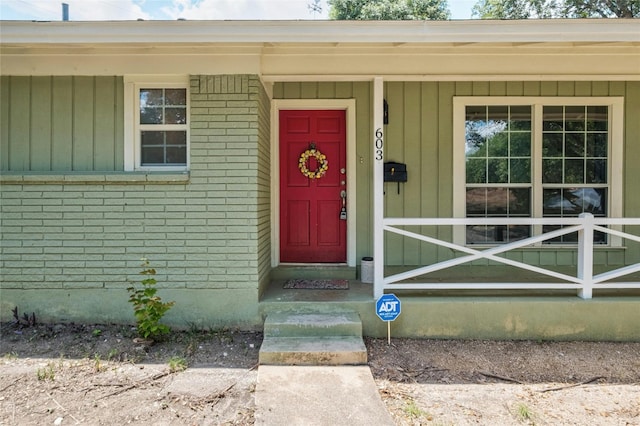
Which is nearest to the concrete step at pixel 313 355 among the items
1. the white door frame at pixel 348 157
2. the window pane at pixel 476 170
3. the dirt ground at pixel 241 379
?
the dirt ground at pixel 241 379

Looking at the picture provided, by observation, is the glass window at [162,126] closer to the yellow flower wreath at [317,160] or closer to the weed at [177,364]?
the yellow flower wreath at [317,160]

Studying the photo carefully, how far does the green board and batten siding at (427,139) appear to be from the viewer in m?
4.64

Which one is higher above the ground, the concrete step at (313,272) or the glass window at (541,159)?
the glass window at (541,159)

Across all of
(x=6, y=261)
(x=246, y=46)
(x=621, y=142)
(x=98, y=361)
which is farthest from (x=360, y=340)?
(x=621, y=142)

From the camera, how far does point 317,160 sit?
4820mm

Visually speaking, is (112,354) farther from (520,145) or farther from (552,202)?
(552,202)

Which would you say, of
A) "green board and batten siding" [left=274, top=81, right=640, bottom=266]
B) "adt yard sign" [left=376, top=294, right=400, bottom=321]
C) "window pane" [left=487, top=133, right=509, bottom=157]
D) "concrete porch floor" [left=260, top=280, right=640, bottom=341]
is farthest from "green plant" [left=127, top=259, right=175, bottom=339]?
"window pane" [left=487, top=133, right=509, bottom=157]

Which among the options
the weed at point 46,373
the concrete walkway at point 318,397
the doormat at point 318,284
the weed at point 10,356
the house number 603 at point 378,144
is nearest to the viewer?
the concrete walkway at point 318,397

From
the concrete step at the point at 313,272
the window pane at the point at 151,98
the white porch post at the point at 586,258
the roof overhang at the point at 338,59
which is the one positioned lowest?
the concrete step at the point at 313,272

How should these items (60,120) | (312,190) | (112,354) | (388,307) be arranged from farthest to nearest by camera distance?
(312,190) < (60,120) < (388,307) < (112,354)

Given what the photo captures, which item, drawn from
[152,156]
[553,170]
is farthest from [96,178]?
[553,170]

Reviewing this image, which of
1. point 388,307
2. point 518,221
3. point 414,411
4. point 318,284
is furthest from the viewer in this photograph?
point 318,284

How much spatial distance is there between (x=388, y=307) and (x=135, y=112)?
3.15 m

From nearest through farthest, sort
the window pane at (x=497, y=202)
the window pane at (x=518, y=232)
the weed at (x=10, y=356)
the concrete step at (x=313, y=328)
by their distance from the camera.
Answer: the weed at (x=10, y=356)
the concrete step at (x=313, y=328)
the window pane at (x=497, y=202)
the window pane at (x=518, y=232)
